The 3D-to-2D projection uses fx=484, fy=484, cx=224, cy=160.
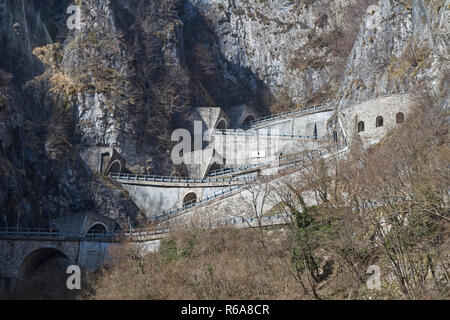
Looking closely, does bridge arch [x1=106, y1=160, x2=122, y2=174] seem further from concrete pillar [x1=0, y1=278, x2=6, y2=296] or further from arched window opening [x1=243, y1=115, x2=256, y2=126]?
arched window opening [x1=243, y1=115, x2=256, y2=126]

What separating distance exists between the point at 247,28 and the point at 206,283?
135 feet

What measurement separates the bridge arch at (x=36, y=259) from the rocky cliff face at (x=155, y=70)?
81.6 inches

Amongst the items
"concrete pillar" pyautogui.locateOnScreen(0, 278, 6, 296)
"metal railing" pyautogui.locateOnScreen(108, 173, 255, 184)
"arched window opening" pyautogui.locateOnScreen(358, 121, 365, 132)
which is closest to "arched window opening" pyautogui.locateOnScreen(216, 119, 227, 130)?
"metal railing" pyautogui.locateOnScreen(108, 173, 255, 184)

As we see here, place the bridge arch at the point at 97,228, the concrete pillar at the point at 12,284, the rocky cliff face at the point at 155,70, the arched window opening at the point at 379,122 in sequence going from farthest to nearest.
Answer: the arched window opening at the point at 379,122 < the rocky cliff face at the point at 155,70 < the bridge arch at the point at 97,228 < the concrete pillar at the point at 12,284

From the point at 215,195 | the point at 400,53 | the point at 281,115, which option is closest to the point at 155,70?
the point at 281,115

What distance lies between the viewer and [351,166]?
25344mm

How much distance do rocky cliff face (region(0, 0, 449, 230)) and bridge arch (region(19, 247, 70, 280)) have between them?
2.07m

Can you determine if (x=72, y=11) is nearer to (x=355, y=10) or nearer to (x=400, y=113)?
(x=355, y=10)

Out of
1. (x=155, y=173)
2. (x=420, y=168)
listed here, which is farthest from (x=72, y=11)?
(x=420, y=168)

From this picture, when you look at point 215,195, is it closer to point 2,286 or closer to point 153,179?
point 153,179

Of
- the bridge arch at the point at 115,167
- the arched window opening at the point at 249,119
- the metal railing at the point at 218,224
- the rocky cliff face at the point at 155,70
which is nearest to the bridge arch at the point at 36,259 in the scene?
the rocky cliff face at the point at 155,70

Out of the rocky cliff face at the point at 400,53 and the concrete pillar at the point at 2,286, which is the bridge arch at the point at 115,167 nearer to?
the concrete pillar at the point at 2,286

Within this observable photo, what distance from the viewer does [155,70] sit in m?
47.2

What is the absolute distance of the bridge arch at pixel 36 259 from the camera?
29.8m
